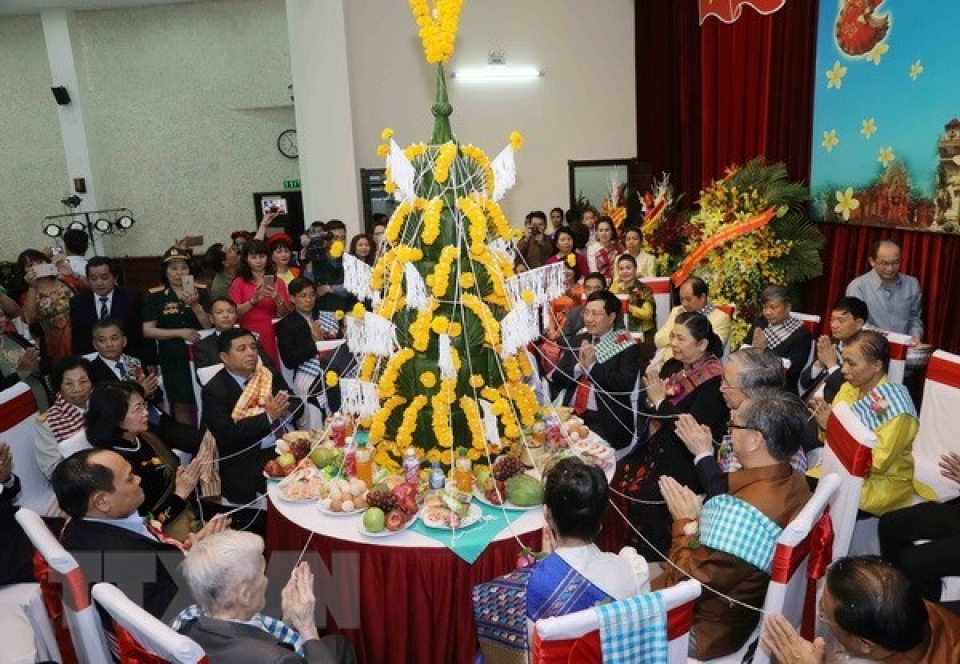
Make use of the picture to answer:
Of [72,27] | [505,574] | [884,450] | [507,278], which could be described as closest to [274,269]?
[507,278]

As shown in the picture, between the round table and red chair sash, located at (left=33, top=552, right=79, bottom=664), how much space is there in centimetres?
75

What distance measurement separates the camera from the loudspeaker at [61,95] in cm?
1104

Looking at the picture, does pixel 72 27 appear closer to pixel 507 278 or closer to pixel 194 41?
pixel 194 41

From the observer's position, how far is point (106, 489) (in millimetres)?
2250

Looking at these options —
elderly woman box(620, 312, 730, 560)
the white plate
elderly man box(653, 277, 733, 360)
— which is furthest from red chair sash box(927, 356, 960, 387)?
the white plate

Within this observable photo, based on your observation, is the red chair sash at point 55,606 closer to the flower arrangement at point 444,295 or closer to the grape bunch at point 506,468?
the flower arrangement at point 444,295

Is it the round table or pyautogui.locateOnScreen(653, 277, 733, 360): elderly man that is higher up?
pyautogui.locateOnScreen(653, 277, 733, 360): elderly man

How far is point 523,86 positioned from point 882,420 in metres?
6.96

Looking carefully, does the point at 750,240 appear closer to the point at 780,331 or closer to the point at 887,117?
the point at 887,117

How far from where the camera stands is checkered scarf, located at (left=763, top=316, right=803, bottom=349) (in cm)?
426

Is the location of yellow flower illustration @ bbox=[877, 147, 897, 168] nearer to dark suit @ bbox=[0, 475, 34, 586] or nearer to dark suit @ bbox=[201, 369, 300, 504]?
dark suit @ bbox=[201, 369, 300, 504]

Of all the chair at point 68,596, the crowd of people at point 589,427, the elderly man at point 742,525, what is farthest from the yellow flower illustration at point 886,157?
the chair at point 68,596

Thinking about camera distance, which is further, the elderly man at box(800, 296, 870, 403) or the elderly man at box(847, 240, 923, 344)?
the elderly man at box(847, 240, 923, 344)

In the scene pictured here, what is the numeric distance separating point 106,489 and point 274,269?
379cm
